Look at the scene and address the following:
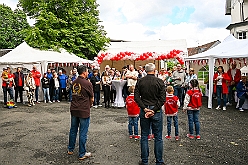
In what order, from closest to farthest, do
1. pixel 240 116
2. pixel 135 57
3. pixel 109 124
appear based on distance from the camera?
1. pixel 109 124
2. pixel 240 116
3. pixel 135 57

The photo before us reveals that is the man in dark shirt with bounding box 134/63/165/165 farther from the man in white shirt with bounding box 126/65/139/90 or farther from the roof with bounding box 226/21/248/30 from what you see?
the roof with bounding box 226/21/248/30

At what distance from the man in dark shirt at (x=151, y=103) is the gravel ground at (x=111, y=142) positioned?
56cm

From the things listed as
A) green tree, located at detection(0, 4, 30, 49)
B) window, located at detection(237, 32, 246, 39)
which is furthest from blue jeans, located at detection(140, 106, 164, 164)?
green tree, located at detection(0, 4, 30, 49)

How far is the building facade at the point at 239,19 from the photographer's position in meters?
22.5

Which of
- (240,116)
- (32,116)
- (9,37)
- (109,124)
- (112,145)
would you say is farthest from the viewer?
(9,37)

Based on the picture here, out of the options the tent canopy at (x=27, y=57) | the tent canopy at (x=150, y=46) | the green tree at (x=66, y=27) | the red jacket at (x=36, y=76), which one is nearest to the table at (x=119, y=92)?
the red jacket at (x=36, y=76)

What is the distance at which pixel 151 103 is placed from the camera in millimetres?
4582

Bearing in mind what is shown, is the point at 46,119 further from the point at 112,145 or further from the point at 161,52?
the point at 161,52

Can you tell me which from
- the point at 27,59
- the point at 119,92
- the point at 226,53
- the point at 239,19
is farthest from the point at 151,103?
the point at 239,19

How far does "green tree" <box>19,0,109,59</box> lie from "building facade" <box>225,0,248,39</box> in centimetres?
1155

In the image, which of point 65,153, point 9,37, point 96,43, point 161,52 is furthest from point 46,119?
point 9,37

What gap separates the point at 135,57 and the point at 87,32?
7.37 m

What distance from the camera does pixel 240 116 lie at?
9.33 meters

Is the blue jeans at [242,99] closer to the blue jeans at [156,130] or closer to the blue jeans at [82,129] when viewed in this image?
the blue jeans at [156,130]
